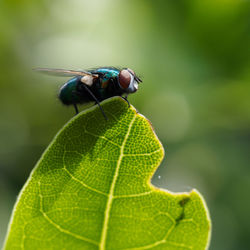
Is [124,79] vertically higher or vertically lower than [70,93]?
higher

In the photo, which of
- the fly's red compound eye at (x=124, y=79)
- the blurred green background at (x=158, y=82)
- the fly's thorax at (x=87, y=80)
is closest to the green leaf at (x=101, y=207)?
the fly's red compound eye at (x=124, y=79)

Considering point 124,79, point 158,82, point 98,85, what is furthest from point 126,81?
point 158,82

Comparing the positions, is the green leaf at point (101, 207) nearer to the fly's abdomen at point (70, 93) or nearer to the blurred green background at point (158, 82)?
the fly's abdomen at point (70, 93)

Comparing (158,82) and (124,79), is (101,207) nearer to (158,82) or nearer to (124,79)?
(124,79)

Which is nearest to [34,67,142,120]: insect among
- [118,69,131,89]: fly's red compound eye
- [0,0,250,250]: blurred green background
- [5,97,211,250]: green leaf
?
[118,69,131,89]: fly's red compound eye

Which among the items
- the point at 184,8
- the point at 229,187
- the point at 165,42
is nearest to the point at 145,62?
the point at 165,42

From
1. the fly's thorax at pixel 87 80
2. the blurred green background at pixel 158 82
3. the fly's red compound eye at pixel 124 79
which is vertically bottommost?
the blurred green background at pixel 158 82
